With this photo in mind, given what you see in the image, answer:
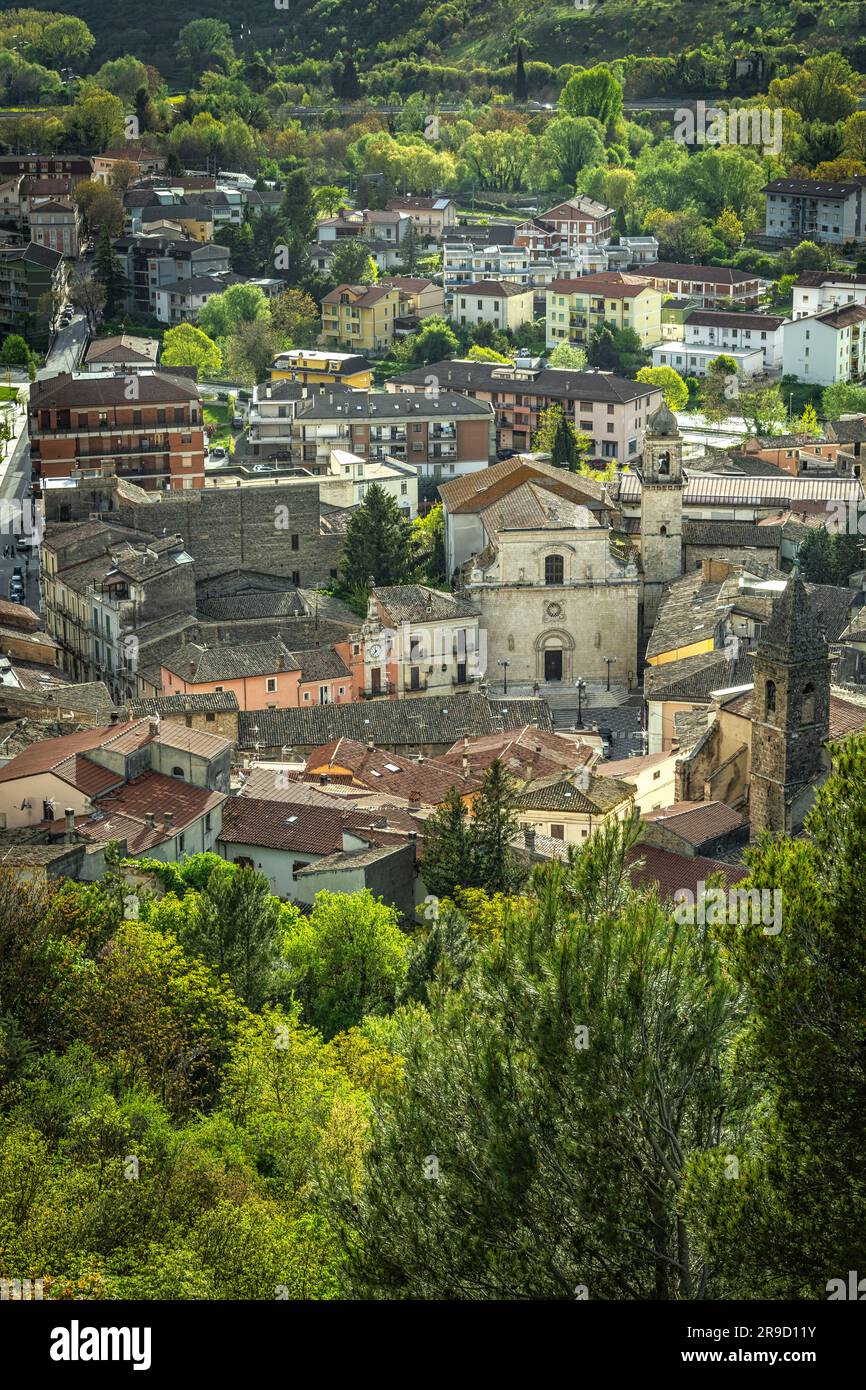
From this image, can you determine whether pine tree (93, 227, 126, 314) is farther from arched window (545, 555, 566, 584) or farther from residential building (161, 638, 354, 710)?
residential building (161, 638, 354, 710)

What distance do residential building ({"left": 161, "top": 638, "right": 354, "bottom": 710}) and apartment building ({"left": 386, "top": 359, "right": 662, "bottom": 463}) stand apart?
98.1 feet

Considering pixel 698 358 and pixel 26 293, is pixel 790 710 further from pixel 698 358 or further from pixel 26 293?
pixel 26 293

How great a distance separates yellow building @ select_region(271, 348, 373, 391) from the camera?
3433 inches

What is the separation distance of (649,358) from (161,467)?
33630 millimetres

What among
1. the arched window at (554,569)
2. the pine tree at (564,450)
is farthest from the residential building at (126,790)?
the pine tree at (564,450)

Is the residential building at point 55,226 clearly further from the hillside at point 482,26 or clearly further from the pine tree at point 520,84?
the hillside at point 482,26

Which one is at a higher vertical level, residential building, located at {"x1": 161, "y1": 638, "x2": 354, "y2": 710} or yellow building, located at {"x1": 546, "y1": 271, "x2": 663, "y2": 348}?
yellow building, located at {"x1": 546, "y1": 271, "x2": 663, "y2": 348}

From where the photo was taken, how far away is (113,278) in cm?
10438

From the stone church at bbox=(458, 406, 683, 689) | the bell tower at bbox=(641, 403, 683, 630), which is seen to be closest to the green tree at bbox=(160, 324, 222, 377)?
the bell tower at bbox=(641, 403, 683, 630)

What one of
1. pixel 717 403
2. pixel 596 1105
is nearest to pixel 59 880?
A: pixel 596 1105

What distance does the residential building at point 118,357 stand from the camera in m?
80.1

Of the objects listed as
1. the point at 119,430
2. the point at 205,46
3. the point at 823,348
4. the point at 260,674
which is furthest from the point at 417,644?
the point at 205,46

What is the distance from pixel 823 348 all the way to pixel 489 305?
16148 mm
